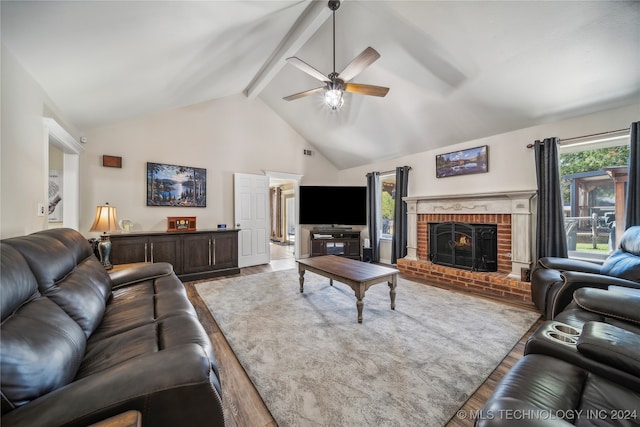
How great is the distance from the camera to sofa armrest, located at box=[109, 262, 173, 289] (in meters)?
2.10

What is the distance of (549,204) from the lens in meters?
3.03

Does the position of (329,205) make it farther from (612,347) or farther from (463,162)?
(612,347)

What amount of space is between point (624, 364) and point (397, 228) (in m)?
3.91

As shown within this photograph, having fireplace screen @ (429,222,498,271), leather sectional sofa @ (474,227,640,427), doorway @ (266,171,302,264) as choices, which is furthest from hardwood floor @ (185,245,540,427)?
doorway @ (266,171,302,264)

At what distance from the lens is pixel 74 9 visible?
4.83 feet

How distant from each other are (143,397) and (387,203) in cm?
536

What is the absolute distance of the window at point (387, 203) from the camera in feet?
18.0

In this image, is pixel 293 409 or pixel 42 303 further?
pixel 293 409

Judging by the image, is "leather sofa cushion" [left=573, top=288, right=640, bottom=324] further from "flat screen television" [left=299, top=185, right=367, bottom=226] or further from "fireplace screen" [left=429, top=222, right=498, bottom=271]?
"flat screen television" [left=299, top=185, right=367, bottom=226]

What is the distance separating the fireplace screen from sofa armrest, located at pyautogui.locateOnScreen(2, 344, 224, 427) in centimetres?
398

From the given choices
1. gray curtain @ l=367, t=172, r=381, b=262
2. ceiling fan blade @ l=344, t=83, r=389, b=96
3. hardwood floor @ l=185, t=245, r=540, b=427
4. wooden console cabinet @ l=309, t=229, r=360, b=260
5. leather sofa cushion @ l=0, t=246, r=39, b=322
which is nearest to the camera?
leather sofa cushion @ l=0, t=246, r=39, b=322

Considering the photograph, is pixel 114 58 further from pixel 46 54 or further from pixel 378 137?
pixel 378 137

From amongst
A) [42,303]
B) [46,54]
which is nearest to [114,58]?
[46,54]

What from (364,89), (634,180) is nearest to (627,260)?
(634,180)
